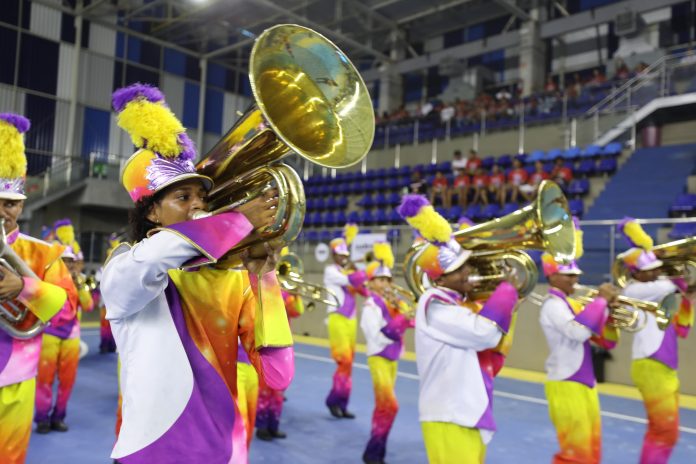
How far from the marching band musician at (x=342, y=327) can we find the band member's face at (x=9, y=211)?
12.4 ft

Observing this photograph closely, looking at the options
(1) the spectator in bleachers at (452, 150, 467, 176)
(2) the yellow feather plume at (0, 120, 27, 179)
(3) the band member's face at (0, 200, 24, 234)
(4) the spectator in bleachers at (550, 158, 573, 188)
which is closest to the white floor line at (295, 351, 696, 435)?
(4) the spectator in bleachers at (550, 158, 573, 188)

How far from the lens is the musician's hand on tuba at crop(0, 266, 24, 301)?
2.56m

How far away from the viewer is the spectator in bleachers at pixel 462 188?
13199mm

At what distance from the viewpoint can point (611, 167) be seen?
479 inches

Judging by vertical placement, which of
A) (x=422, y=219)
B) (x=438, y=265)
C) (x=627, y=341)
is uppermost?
(x=422, y=219)

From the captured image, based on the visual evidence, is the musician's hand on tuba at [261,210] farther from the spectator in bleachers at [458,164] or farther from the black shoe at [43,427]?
the spectator in bleachers at [458,164]

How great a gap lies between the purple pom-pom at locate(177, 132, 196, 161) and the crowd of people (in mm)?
10742

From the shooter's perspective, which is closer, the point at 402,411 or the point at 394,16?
the point at 402,411

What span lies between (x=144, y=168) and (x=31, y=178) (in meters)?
17.3

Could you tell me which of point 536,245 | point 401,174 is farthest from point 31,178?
point 536,245

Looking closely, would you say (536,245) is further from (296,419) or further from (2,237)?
(296,419)

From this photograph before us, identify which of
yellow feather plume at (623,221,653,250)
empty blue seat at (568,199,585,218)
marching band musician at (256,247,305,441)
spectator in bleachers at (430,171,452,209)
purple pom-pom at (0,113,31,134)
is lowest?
marching band musician at (256,247,305,441)

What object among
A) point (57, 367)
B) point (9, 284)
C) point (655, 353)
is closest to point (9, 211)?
point (9, 284)

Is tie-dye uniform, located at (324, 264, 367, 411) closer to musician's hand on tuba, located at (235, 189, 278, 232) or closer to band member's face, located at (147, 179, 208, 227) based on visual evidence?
band member's face, located at (147, 179, 208, 227)
